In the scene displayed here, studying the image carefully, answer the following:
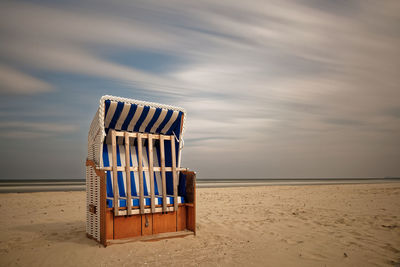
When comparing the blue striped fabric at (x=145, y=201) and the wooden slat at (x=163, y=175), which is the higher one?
the wooden slat at (x=163, y=175)

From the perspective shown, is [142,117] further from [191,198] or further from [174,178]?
[191,198]

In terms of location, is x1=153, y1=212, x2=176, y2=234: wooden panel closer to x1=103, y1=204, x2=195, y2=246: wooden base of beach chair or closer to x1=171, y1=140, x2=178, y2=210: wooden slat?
x1=103, y1=204, x2=195, y2=246: wooden base of beach chair

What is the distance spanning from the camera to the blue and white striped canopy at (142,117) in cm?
559

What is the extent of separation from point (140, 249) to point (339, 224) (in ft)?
Answer: 17.2

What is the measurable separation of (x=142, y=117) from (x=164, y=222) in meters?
2.26

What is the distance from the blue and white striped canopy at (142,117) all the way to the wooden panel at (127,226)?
187cm

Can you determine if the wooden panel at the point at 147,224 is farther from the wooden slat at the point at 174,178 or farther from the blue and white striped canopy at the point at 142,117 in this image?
the blue and white striped canopy at the point at 142,117

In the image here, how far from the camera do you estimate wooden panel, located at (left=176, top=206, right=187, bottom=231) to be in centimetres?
601

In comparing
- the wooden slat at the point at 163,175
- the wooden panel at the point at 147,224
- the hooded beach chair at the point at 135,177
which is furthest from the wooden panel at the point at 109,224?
the wooden slat at the point at 163,175

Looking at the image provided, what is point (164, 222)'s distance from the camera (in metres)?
5.81

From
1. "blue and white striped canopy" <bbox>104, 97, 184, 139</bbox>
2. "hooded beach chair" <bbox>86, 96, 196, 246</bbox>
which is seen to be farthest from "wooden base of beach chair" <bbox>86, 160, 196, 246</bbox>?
"blue and white striped canopy" <bbox>104, 97, 184, 139</bbox>

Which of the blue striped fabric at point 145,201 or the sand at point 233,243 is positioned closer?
the sand at point 233,243

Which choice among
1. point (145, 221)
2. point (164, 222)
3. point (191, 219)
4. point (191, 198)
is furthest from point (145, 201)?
point (191, 219)

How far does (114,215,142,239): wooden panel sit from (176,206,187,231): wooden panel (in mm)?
878
